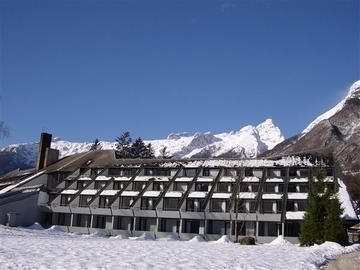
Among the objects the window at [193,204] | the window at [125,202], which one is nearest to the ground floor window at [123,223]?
the window at [125,202]

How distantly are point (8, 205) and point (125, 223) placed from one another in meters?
16.6

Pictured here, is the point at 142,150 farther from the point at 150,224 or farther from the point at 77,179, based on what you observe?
the point at 150,224

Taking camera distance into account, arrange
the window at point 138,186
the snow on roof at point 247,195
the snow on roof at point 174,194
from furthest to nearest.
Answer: the window at point 138,186, the snow on roof at point 174,194, the snow on roof at point 247,195

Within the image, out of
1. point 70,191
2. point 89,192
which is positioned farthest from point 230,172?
point 70,191

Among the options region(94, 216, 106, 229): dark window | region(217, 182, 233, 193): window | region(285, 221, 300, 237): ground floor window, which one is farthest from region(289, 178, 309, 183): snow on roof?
region(94, 216, 106, 229): dark window

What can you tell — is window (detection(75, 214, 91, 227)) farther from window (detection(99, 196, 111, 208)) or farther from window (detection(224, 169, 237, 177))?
window (detection(224, 169, 237, 177))

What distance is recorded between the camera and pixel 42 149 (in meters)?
92.9

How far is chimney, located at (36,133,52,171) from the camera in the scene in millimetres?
91125

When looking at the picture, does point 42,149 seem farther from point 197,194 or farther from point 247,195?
point 247,195

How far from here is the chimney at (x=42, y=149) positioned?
91.1 metres

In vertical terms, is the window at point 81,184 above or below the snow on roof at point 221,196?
above

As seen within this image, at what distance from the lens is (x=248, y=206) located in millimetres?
63344

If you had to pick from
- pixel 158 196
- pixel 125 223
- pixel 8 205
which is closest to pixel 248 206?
pixel 158 196

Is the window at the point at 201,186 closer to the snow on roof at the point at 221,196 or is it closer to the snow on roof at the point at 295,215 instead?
the snow on roof at the point at 221,196
